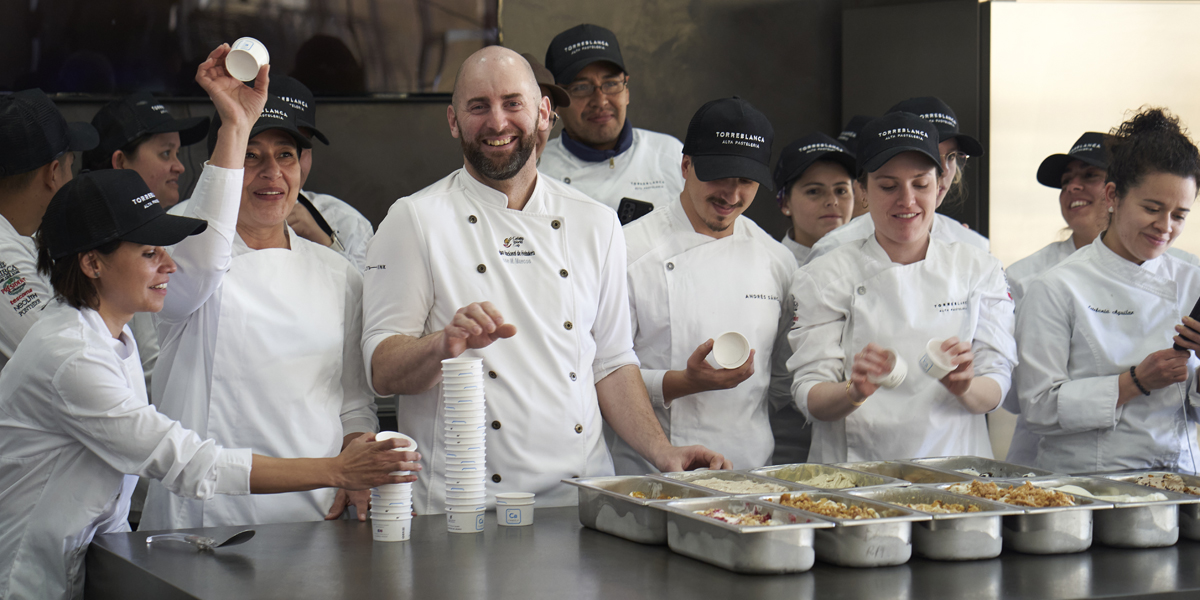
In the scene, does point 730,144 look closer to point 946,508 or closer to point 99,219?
point 946,508

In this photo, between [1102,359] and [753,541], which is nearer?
[753,541]

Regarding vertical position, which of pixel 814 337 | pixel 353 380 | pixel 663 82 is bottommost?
pixel 353 380

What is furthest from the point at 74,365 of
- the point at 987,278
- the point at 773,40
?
the point at 773,40

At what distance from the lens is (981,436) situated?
2523mm

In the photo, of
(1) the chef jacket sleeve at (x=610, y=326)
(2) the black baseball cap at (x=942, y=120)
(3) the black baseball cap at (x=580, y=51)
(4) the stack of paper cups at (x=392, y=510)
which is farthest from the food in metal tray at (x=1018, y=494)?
(3) the black baseball cap at (x=580, y=51)

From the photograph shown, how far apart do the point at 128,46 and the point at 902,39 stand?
10.4ft

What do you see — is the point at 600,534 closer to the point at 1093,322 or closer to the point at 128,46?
the point at 1093,322

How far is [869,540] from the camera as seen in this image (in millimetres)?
1570

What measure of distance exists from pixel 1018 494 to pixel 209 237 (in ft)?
5.39

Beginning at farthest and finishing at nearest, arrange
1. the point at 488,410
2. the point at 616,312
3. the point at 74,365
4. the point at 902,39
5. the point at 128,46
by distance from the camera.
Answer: the point at 902,39
the point at 128,46
the point at 616,312
the point at 488,410
the point at 74,365

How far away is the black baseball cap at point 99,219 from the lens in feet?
6.29

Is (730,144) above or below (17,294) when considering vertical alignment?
above

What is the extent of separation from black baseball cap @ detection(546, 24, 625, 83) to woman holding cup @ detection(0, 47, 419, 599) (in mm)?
1597

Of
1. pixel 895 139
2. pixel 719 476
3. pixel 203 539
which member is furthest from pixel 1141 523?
pixel 203 539
